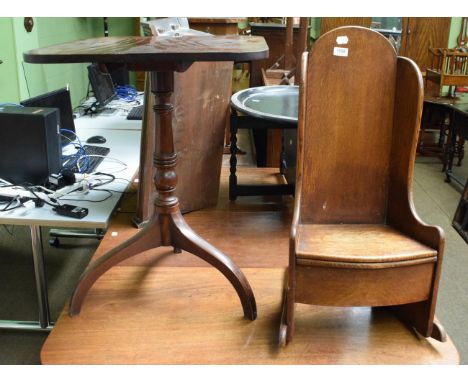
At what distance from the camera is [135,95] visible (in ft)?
13.3

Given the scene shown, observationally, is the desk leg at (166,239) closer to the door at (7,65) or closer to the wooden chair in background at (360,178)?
the wooden chair in background at (360,178)

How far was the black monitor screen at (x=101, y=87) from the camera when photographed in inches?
132

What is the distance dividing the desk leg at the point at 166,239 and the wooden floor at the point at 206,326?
80 mm

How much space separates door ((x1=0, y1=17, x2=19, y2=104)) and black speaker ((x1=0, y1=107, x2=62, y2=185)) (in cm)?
147

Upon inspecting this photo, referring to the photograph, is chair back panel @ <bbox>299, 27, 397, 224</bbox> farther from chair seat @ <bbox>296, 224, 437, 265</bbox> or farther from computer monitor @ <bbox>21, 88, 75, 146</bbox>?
computer monitor @ <bbox>21, 88, 75, 146</bbox>

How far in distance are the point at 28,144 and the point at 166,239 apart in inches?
33.4

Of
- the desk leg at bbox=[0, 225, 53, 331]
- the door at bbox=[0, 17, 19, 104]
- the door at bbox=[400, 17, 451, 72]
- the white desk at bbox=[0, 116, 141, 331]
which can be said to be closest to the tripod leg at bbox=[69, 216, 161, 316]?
the white desk at bbox=[0, 116, 141, 331]

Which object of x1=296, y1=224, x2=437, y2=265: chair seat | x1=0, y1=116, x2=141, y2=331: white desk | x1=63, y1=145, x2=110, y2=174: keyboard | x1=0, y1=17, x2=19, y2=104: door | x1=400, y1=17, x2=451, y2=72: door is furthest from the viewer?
x1=400, y1=17, x2=451, y2=72: door

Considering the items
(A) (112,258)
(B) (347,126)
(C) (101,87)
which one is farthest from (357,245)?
(C) (101,87)

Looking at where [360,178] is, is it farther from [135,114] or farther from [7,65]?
[7,65]

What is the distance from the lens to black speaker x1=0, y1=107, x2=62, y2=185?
2004 millimetres

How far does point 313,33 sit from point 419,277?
6.04 meters

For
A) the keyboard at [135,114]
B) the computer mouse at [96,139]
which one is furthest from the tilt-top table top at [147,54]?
the keyboard at [135,114]

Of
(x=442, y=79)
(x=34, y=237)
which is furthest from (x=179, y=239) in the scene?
(x=442, y=79)
